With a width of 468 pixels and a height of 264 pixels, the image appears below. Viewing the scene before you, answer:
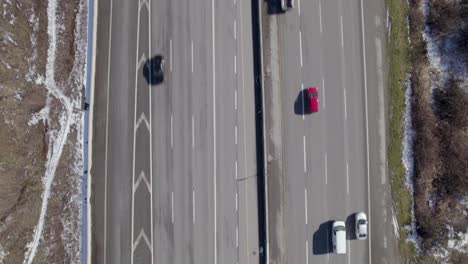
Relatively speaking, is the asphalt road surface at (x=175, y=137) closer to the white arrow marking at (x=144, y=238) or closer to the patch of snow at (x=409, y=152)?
the white arrow marking at (x=144, y=238)

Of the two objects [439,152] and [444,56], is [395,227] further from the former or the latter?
[444,56]

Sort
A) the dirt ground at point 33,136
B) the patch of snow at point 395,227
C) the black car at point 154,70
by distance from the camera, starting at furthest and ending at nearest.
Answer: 1. the black car at point 154,70
2. the patch of snow at point 395,227
3. the dirt ground at point 33,136

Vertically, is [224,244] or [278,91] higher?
[278,91]

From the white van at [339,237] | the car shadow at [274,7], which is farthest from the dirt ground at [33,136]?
the white van at [339,237]

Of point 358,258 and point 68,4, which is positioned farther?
point 68,4

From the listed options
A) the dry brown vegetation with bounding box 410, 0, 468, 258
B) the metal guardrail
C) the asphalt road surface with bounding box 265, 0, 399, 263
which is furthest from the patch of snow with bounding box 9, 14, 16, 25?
the dry brown vegetation with bounding box 410, 0, 468, 258

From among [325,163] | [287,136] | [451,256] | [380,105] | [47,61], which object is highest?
[47,61]

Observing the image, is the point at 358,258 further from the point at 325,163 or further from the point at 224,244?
the point at 224,244

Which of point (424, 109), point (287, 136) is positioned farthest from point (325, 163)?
point (424, 109)
